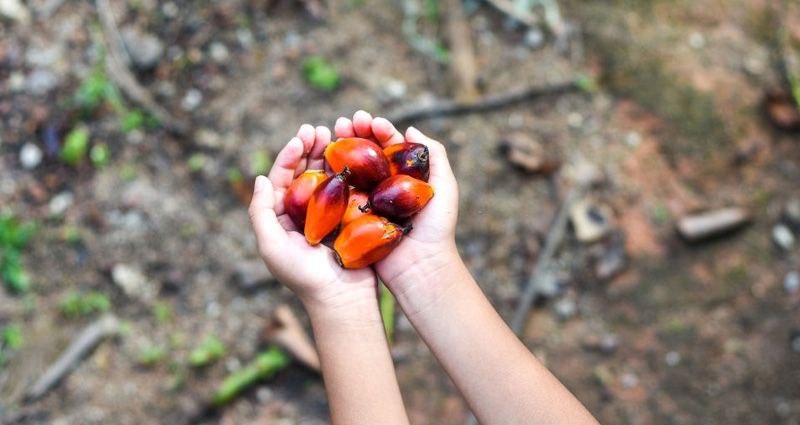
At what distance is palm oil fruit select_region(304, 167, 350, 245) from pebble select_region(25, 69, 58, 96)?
2.05m


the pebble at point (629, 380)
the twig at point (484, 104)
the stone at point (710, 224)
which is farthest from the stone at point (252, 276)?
the stone at point (710, 224)

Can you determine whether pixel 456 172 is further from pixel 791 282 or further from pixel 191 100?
pixel 791 282

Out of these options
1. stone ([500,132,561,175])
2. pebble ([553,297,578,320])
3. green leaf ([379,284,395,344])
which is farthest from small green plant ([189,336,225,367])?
stone ([500,132,561,175])

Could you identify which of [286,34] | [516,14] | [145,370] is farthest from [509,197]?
[145,370]

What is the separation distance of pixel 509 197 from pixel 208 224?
1493 millimetres

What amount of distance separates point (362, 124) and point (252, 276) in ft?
4.00

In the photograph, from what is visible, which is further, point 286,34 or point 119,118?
point 286,34

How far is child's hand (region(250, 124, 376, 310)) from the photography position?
80.7 inches

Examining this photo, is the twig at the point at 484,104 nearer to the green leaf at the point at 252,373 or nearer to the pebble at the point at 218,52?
the pebble at the point at 218,52

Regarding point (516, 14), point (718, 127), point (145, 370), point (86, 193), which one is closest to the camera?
point (145, 370)

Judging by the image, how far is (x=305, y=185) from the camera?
2125 mm

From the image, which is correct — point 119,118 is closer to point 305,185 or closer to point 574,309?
point 305,185

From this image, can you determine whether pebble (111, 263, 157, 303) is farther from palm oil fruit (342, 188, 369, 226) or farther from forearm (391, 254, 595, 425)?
forearm (391, 254, 595, 425)

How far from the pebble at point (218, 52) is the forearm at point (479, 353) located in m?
1.96
